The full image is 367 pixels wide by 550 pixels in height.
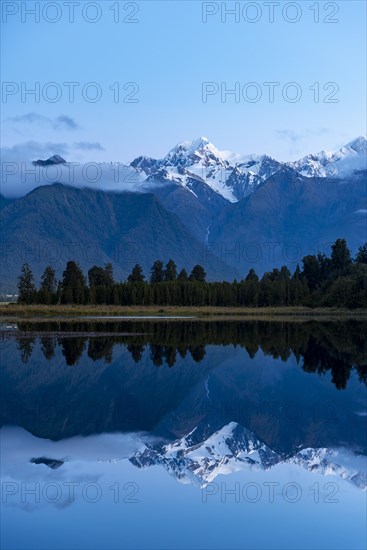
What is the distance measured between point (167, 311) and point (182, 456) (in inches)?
4763

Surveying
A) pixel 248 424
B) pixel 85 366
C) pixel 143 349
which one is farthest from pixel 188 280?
pixel 248 424

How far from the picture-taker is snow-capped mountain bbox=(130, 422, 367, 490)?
19.1 m

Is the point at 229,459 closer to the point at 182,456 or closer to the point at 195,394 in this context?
the point at 182,456

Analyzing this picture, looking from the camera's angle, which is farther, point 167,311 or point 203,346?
point 167,311

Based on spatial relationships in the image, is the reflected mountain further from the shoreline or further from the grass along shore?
the grass along shore

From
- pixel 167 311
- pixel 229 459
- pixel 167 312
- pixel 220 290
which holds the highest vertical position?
pixel 220 290

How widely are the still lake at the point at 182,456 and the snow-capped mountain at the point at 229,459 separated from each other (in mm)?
49

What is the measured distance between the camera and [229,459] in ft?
68.7

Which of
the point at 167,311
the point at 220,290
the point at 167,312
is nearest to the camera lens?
the point at 167,312

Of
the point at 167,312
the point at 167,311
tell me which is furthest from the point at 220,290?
the point at 167,312

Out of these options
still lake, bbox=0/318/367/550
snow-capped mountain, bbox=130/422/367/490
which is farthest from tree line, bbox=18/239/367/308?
snow-capped mountain, bbox=130/422/367/490

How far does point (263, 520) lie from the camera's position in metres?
15.7

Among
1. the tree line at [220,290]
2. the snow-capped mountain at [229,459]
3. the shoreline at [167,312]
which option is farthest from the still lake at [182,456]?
the tree line at [220,290]

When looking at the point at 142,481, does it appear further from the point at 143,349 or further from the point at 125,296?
the point at 125,296
